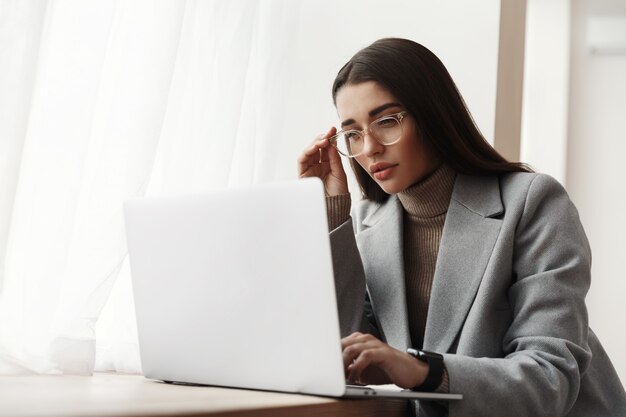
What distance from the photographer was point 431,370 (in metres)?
1.20

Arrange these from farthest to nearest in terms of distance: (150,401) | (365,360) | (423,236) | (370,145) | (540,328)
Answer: (423,236)
(370,145)
(540,328)
(365,360)
(150,401)

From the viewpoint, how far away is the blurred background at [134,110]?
4.42 ft

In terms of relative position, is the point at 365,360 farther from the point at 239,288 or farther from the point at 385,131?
the point at 385,131

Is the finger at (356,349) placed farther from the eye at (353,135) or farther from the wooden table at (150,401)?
the eye at (353,135)

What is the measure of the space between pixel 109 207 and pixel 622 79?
13.0 ft

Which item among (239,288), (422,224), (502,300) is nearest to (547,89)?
(422,224)

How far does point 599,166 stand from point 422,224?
3346 millimetres

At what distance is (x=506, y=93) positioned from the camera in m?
2.61

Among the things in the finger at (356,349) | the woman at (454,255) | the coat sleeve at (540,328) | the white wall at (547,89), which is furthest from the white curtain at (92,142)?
the white wall at (547,89)

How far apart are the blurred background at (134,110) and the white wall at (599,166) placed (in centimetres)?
217

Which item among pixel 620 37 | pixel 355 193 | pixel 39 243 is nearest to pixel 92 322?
pixel 39 243

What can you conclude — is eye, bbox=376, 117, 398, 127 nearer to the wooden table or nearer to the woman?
the woman

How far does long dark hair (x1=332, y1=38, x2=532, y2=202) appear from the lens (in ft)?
5.40

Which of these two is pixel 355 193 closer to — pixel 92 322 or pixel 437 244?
pixel 437 244
